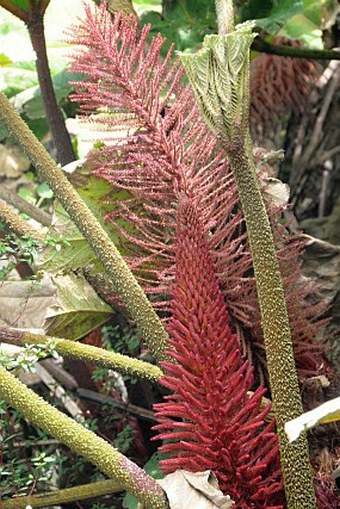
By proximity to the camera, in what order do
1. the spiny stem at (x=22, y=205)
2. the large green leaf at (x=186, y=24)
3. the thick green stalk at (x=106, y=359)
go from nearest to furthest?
1. the thick green stalk at (x=106, y=359)
2. the spiny stem at (x=22, y=205)
3. the large green leaf at (x=186, y=24)

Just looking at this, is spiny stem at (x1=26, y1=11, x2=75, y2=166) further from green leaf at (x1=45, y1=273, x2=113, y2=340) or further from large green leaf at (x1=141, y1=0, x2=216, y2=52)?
large green leaf at (x1=141, y1=0, x2=216, y2=52)

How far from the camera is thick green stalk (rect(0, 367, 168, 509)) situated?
91 cm

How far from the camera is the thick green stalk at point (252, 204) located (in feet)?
2.89

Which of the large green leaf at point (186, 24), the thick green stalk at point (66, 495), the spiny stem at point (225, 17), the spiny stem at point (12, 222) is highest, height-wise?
the spiny stem at point (225, 17)

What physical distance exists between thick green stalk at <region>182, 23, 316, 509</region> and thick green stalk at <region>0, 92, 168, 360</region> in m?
0.20

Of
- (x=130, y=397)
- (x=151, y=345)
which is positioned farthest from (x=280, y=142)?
(x=151, y=345)

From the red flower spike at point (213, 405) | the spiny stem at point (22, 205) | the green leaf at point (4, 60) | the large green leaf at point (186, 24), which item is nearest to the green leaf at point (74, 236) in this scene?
the spiny stem at point (22, 205)

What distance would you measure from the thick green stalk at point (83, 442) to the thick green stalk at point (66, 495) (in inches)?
7.5

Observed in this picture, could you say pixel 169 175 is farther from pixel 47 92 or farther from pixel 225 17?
pixel 47 92

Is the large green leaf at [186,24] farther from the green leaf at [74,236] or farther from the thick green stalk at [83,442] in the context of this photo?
the thick green stalk at [83,442]

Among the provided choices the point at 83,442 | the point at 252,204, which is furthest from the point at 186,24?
the point at 83,442

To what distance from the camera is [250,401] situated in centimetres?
95

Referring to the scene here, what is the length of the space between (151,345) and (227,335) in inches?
5.6

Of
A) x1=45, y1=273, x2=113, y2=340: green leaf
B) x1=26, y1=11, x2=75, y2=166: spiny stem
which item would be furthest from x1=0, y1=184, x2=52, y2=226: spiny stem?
x1=45, y1=273, x2=113, y2=340: green leaf
